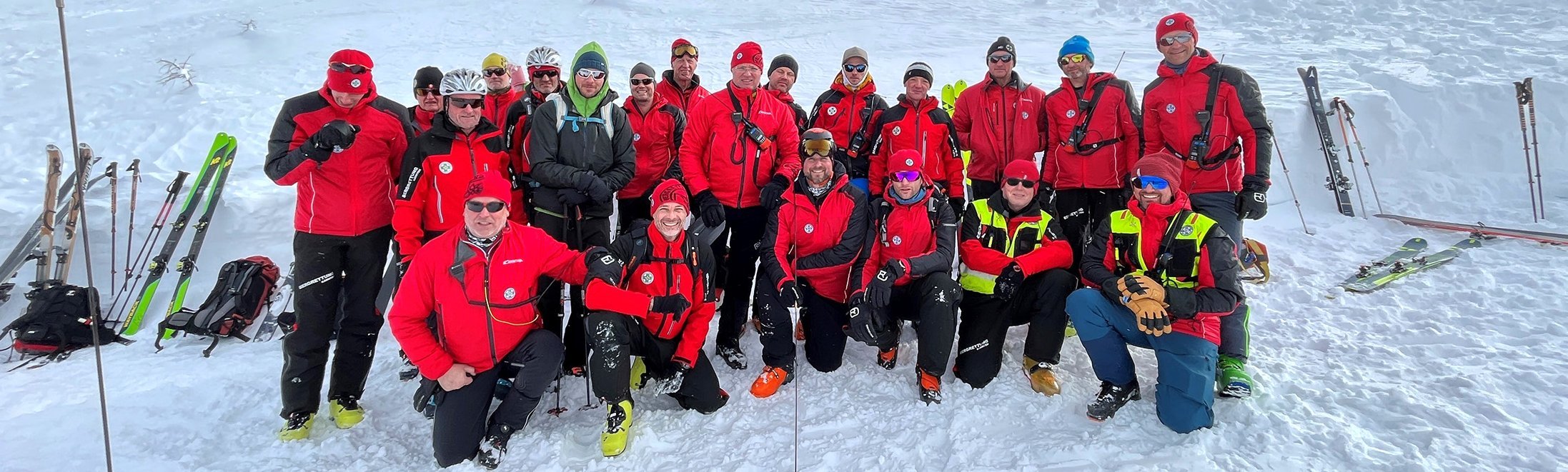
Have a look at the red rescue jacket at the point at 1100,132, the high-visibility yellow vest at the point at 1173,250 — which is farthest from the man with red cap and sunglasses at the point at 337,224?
the red rescue jacket at the point at 1100,132

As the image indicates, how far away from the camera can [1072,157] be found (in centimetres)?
458

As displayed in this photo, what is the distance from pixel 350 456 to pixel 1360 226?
321 inches

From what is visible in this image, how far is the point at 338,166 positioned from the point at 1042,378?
385 centimetres

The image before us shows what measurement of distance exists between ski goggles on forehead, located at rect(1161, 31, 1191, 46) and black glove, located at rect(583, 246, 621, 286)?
3.43 meters

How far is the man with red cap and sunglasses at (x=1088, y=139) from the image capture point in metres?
4.49

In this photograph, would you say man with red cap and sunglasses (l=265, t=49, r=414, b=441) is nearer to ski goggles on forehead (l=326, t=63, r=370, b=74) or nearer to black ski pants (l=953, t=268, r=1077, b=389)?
ski goggles on forehead (l=326, t=63, r=370, b=74)

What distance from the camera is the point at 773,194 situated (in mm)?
4145

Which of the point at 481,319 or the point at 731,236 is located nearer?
the point at 481,319

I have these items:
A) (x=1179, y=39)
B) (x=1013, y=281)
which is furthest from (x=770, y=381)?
(x=1179, y=39)

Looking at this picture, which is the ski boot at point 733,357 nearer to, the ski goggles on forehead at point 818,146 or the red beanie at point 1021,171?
the ski goggles on forehead at point 818,146

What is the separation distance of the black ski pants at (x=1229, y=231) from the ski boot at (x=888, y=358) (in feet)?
5.54

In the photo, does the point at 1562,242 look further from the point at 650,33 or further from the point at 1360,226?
the point at 650,33

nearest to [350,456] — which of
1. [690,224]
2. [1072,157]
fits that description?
[690,224]

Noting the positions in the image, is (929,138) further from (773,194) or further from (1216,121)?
(1216,121)
